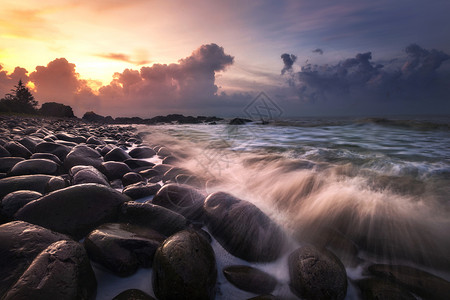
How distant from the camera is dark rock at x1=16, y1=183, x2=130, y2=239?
175cm

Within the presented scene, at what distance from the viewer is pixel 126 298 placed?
3.88ft

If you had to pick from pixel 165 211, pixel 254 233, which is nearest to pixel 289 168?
pixel 254 233

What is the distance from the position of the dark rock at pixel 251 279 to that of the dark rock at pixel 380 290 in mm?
578

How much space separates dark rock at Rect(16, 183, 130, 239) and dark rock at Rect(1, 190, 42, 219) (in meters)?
0.12

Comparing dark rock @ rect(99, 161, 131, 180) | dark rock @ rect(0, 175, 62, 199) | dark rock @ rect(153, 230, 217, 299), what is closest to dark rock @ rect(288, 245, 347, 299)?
dark rock @ rect(153, 230, 217, 299)

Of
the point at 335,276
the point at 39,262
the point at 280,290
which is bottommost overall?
the point at 280,290

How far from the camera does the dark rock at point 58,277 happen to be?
105 centimetres

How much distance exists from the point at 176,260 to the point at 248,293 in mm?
536

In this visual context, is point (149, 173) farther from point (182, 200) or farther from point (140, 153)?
point (140, 153)

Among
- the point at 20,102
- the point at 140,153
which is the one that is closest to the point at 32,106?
the point at 20,102

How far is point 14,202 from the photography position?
1904mm

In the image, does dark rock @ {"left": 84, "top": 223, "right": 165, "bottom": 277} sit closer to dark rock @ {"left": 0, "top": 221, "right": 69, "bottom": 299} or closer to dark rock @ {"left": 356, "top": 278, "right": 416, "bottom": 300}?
dark rock @ {"left": 0, "top": 221, "right": 69, "bottom": 299}

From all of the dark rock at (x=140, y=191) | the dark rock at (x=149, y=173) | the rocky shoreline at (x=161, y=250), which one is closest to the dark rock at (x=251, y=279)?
the rocky shoreline at (x=161, y=250)

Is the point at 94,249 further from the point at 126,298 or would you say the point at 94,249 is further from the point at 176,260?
the point at 176,260
